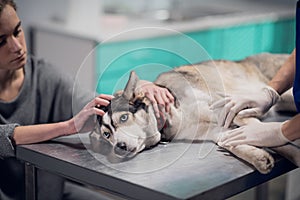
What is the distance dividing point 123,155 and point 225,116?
32 cm

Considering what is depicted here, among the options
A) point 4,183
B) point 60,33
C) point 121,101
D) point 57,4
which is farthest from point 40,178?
point 57,4

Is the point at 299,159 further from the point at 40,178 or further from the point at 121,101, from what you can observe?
the point at 40,178

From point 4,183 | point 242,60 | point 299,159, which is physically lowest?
point 4,183

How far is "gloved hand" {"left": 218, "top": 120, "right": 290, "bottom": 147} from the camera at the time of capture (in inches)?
55.4

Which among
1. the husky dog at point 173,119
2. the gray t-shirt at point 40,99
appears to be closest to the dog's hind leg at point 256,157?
the husky dog at point 173,119

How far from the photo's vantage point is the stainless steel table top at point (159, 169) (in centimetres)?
120

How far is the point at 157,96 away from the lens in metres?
1.40

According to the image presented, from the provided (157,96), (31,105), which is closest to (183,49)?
(157,96)

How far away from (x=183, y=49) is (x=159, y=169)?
0.38 meters

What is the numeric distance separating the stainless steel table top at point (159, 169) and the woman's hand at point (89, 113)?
1.7 inches

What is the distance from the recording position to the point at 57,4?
3246 millimetres

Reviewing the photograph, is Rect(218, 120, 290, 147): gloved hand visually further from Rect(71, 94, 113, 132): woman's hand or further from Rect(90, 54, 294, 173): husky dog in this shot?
Rect(71, 94, 113, 132): woman's hand

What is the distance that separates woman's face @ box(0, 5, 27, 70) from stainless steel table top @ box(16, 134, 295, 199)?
0.87ft

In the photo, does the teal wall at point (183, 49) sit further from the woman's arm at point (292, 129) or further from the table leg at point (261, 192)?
the table leg at point (261, 192)
